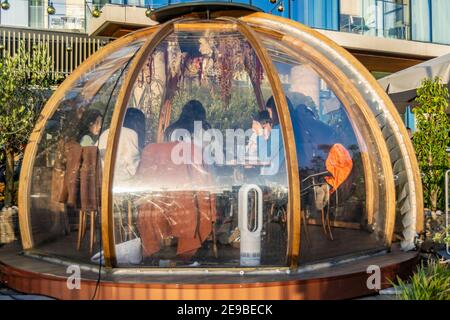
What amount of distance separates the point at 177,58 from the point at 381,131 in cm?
266

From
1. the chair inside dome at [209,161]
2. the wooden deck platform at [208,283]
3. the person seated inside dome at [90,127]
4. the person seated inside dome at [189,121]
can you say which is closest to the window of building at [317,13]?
the chair inside dome at [209,161]

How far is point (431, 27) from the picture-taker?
21.9 meters

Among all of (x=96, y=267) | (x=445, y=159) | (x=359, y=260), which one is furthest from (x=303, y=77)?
(x=445, y=159)

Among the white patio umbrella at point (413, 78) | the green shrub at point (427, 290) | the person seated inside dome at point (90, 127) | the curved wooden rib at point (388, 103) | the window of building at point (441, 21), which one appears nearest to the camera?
the green shrub at point (427, 290)

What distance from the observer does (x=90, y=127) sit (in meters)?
6.75

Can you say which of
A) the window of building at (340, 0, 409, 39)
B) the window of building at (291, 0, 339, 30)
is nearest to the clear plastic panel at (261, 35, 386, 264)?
the window of building at (291, 0, 339, 30)

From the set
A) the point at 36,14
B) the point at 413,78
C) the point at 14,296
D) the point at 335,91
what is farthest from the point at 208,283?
the point at 36,14

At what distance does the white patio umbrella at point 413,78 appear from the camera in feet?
32.6

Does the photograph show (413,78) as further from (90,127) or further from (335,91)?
(90,127)

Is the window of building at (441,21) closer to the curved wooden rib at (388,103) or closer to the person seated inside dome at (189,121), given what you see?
the curved wooden rib at (388,103)

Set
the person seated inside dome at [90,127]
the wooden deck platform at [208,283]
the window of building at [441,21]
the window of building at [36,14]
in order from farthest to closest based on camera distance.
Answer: the window of building at [441,21], the window of building at [36,14], the person seated inside dome at [90,127], the wooden deck platform at [208,283]

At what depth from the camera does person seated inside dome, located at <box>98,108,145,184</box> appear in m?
6.16

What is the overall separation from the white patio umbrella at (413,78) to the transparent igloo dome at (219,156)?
9.90 feet

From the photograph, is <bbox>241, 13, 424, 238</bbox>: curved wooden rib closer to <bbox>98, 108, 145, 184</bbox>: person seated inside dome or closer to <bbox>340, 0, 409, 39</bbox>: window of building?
<bbox>98, 108, 145, 184</bbox>: person seated inside dome
